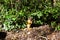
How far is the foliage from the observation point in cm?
737

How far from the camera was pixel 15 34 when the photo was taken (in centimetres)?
701

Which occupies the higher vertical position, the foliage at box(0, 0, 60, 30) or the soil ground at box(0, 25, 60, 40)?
the foliage at box(0, 0, 60, 30)

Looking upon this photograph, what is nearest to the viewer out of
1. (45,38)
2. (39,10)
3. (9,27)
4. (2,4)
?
(45,38)

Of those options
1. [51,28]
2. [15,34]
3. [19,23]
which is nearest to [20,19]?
[19,23]

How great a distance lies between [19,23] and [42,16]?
0.97 m

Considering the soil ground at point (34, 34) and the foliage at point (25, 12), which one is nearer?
the soil ground at point (34, 34)

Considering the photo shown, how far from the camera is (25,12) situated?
7.72m

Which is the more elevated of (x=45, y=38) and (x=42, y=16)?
(x=42, y=16)

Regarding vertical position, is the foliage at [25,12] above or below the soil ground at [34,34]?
above

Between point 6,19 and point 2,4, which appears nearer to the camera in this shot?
point 6,19

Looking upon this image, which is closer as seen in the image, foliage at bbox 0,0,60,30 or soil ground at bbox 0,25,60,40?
soil ground at bbox 0,25,60,40

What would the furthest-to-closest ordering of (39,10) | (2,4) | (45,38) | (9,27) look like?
(2,4) → (39,10) → (9,27) → (45,38)

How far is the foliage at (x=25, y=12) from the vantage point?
737cm

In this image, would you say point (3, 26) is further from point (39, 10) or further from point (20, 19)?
point (39, 10)
